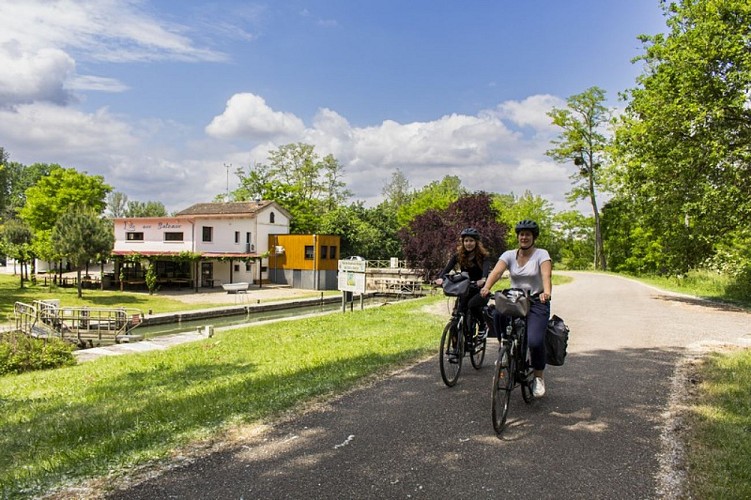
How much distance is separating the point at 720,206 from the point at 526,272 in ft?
45.5

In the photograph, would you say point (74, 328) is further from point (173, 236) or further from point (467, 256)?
point (173, 236)

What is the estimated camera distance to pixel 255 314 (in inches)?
1150

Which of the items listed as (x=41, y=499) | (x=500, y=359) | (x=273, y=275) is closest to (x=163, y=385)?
(x=41, y=499)

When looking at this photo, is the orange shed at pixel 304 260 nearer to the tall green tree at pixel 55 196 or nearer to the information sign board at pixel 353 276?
the tall green tree at pixel 55 196

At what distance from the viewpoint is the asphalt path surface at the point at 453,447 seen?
349cm

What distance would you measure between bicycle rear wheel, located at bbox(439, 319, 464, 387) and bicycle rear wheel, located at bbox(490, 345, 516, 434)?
1.25m

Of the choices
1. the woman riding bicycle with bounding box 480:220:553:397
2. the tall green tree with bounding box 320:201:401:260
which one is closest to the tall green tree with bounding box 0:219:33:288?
the tall green tree with bounding box 320:201:401:260

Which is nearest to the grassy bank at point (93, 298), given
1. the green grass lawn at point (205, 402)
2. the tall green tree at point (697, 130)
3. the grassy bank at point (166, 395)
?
the grassy bank at point (166, 395)

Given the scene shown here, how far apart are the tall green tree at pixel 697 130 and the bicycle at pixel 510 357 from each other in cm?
1377

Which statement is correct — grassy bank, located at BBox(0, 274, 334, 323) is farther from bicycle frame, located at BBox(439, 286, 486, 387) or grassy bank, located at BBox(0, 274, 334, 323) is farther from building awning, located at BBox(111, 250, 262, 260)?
bicycle frame, located at BBox(439, 286, 486, 387)

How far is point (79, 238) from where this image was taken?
31719 mm

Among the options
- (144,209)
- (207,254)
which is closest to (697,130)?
(207,254)

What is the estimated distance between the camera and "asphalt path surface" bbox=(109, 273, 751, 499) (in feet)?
11.5

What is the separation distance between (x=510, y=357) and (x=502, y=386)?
33 cm
